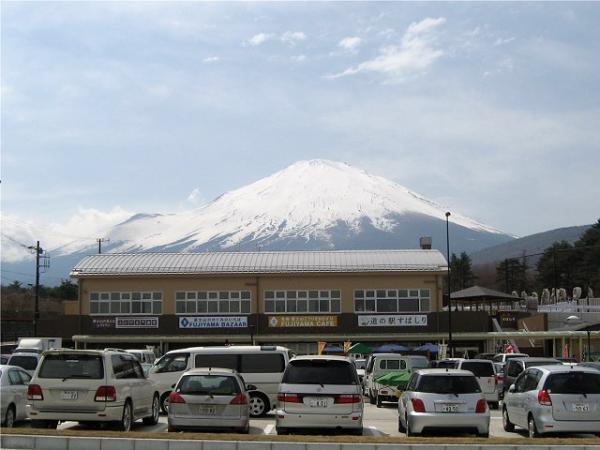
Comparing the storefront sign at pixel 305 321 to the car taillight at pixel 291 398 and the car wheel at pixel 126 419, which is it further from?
the car taillight at pixel 291 398

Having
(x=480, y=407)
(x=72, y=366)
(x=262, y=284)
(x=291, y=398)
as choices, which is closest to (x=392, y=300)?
(x=262, y=284)

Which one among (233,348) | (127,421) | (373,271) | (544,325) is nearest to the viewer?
(127,421)

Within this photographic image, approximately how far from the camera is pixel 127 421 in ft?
57.1

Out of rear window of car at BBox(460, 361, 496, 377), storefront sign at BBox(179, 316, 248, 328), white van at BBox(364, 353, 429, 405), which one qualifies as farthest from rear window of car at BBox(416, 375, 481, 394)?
storefront sign at BBox(179, 316, 248, 328)

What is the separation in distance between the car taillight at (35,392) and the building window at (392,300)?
38.5m

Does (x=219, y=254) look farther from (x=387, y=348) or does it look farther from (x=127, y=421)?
(x=127, y=421)

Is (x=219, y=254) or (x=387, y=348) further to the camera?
(x=219, y=254)

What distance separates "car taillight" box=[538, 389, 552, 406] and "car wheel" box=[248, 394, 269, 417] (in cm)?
801

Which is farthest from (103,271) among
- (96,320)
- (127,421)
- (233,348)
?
(127,421)

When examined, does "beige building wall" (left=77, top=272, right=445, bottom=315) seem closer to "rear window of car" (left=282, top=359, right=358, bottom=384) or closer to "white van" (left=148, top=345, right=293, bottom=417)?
"white van" (left=148, top=345, right=293, bottom=417)

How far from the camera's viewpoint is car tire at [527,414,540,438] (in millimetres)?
16678

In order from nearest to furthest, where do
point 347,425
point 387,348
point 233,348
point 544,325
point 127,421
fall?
point 347,425 < point 127,421 < point 233,348 < point 387,348 < point 544,325

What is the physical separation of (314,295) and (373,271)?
395 cm

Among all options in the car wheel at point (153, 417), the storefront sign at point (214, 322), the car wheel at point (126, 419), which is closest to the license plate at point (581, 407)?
the car wheel at point (126, 419)
